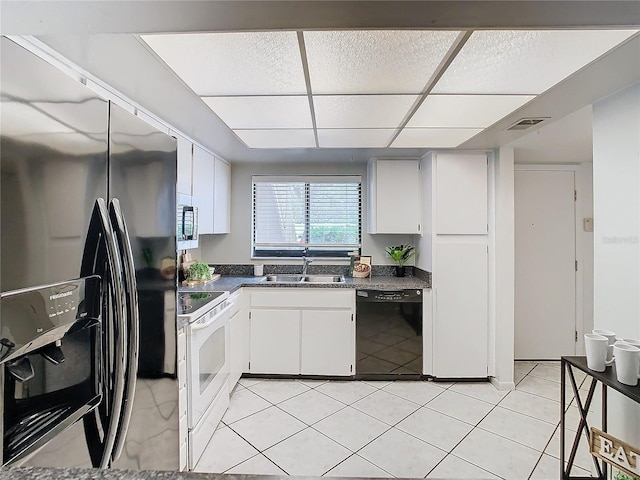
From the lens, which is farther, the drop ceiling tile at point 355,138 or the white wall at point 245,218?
the white wall at point 245,218

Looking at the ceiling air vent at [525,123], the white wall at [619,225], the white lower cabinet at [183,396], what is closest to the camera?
the white wall at [619,225]

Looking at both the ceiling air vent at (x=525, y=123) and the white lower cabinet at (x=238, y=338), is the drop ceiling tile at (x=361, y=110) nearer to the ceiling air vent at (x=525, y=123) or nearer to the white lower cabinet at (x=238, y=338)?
the ceiling air vent at (x=525, y=123)

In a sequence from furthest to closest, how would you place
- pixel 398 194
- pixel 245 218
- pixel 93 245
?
1. pixel 245 218
2. pixel 398 194
3. pixel 93 245

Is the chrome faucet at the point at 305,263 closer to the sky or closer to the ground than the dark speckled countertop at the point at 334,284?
closer to the sky

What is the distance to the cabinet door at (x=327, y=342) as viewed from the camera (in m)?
3.11

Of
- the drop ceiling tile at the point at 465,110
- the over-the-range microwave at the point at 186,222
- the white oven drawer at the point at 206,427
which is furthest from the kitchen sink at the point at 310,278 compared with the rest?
the drop ceiling tile at the point at 465,110

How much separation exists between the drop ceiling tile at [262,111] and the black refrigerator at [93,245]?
723 mm

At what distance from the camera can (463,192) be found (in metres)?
3.07

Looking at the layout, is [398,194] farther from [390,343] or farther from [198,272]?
[198,272]

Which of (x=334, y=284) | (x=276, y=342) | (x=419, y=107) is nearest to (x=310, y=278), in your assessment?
(x=334, y=284)

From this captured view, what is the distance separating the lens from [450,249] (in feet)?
10.1

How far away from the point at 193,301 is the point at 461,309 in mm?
2331

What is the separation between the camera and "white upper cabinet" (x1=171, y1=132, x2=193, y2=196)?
248cm

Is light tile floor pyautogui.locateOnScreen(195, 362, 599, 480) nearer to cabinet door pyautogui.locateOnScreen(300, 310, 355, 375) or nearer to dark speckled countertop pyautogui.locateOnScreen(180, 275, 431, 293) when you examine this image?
cabinet door pyautogui.locateOnScreen(300, 310, 355, 375)
